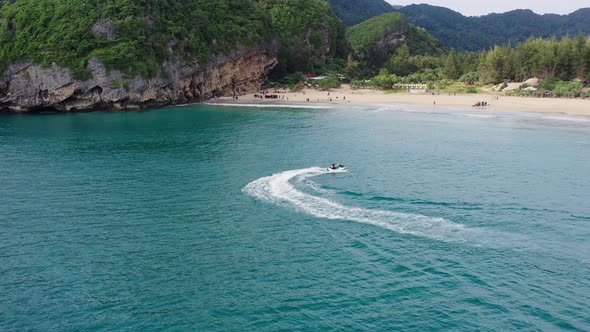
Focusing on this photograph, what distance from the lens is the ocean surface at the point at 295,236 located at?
69.7 feet

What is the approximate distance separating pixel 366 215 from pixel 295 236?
601 cm

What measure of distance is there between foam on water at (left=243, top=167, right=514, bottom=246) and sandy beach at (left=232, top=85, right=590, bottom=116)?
63299mm

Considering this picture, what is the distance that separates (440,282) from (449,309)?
248 centimetres

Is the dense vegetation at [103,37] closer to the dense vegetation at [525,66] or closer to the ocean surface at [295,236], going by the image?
the ocean surface at [295,236]

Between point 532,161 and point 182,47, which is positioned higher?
point 182,47

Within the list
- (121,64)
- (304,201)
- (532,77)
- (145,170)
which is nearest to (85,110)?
(121,64)

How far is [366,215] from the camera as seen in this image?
32.7 m

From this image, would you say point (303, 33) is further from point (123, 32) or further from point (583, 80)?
point (583, 80)

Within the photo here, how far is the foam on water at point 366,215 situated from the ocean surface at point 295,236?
6.4 inches

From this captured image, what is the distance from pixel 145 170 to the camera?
4547 cm

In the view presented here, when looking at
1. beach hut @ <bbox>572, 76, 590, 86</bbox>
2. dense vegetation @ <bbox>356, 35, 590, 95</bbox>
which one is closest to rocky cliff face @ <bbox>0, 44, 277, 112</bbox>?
dense vegetation @ <bbox>356, 35, 590, 95</bbox>

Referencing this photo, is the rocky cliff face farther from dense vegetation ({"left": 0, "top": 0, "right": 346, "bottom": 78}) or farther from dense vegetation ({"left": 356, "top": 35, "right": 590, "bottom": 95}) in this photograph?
dense vegetation ({"left": 356, "top": 35, "right": 590, "bottom": 95})

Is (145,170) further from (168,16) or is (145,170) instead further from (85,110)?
(168,16)

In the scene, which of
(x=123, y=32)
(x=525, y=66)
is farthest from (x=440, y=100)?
(x=123, y=32)
